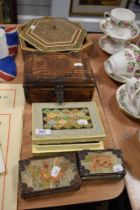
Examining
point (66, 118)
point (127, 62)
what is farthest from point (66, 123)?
point (127, 62)

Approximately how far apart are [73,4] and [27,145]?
1451 mm

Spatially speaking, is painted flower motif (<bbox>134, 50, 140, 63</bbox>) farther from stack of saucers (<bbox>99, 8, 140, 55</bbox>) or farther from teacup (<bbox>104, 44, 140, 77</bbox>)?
stack of saucers (<bbox>99, 8, 140, 55</bbox>)

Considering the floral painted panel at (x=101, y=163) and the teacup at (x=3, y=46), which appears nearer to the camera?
the floral painted panel at (x=101, y=163)

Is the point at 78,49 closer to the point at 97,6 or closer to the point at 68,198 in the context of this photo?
the point at 68,198

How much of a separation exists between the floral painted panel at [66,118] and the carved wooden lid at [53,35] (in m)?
0.24

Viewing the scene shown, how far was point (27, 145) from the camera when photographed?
64 centimetres

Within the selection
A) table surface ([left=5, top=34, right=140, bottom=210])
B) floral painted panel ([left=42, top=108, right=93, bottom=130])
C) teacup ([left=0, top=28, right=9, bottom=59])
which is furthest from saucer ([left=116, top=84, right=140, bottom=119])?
teacup ([left=0, top=28, right=9, bottom=59])

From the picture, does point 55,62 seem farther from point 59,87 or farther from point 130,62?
point 130,62

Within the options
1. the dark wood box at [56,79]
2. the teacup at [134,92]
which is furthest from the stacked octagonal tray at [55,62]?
the teacup at [134,92]

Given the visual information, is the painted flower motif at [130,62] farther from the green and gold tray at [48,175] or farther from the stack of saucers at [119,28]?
the green and gold tray at [48,175]

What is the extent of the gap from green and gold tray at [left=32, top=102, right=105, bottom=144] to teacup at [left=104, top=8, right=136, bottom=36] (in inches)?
13.2

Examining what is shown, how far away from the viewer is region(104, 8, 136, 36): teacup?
857mm

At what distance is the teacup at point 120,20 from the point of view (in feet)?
2.81

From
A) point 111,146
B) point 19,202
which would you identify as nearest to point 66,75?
point 111,146
